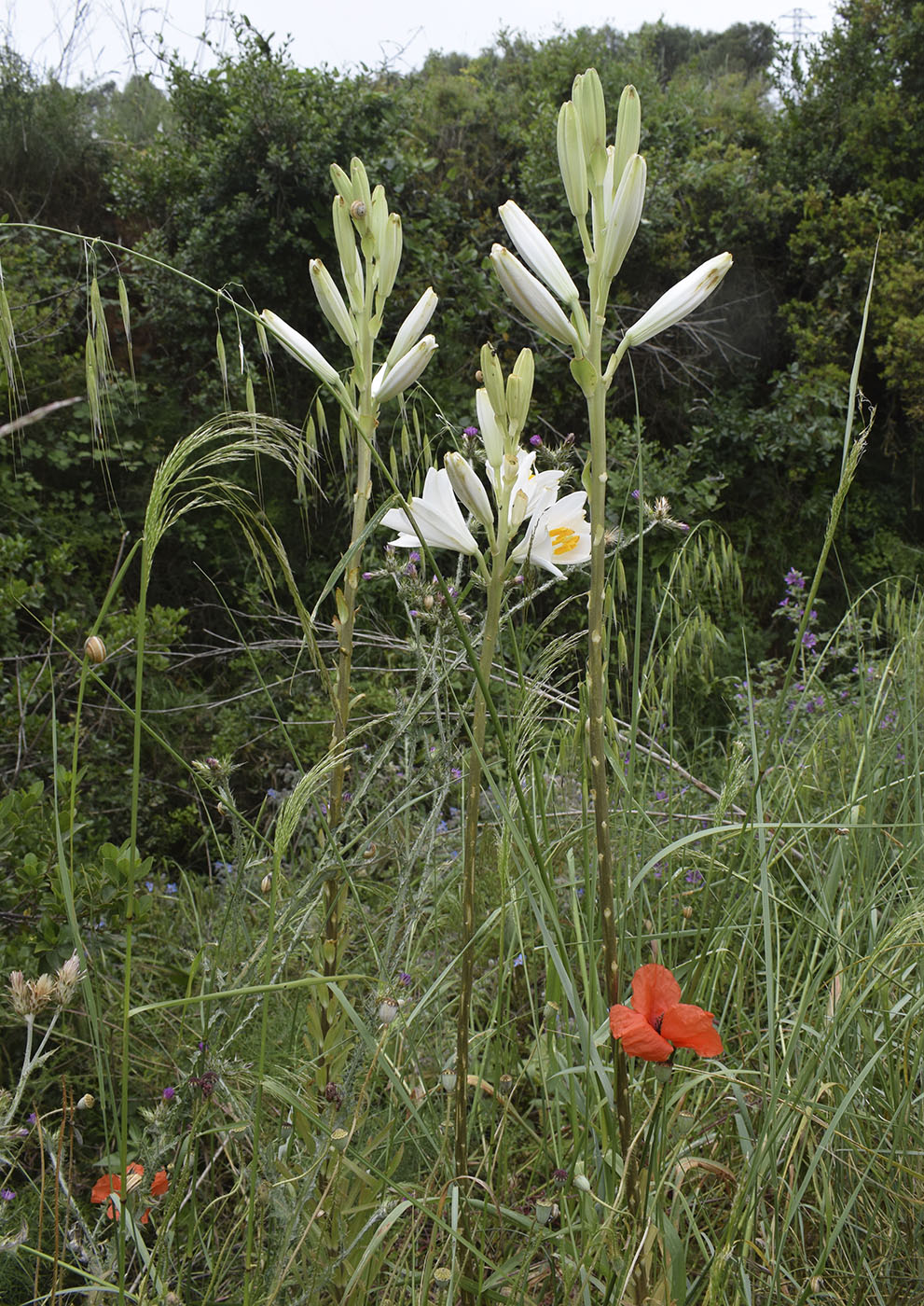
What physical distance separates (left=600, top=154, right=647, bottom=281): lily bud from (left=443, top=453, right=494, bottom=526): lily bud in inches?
9.1

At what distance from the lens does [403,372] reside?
1035 millimetres

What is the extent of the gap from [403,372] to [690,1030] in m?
0.79

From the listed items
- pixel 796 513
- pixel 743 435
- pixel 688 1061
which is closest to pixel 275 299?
pixel 743 435

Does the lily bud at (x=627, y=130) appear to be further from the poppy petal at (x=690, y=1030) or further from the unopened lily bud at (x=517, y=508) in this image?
the poppy petal at (x=690, y=1030)

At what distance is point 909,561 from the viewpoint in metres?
6.00

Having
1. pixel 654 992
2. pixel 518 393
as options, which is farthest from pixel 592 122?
pixel 654 992

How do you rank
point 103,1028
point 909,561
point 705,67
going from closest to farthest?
1. point 103,1028
2. point 909,561
3. point 705,67

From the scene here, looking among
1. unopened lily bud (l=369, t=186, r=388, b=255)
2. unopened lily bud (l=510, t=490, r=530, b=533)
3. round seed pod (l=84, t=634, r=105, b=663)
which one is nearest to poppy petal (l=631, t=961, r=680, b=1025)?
unopened lily bud (l=510, t=490, r=530, b=533)

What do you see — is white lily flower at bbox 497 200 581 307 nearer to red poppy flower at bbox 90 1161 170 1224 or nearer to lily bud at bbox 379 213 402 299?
lily bud at bbox 379 213 402 299

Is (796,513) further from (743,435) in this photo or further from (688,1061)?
(688,1061)

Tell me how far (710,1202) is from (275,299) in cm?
485

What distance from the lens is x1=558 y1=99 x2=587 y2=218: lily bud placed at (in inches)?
32.7

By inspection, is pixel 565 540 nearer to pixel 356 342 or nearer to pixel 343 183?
pixel 356 342

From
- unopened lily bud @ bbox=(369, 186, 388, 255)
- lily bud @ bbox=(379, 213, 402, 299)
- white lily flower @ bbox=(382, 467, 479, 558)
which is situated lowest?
white lily flower @ bbox=(382, 467, 479, 558)
